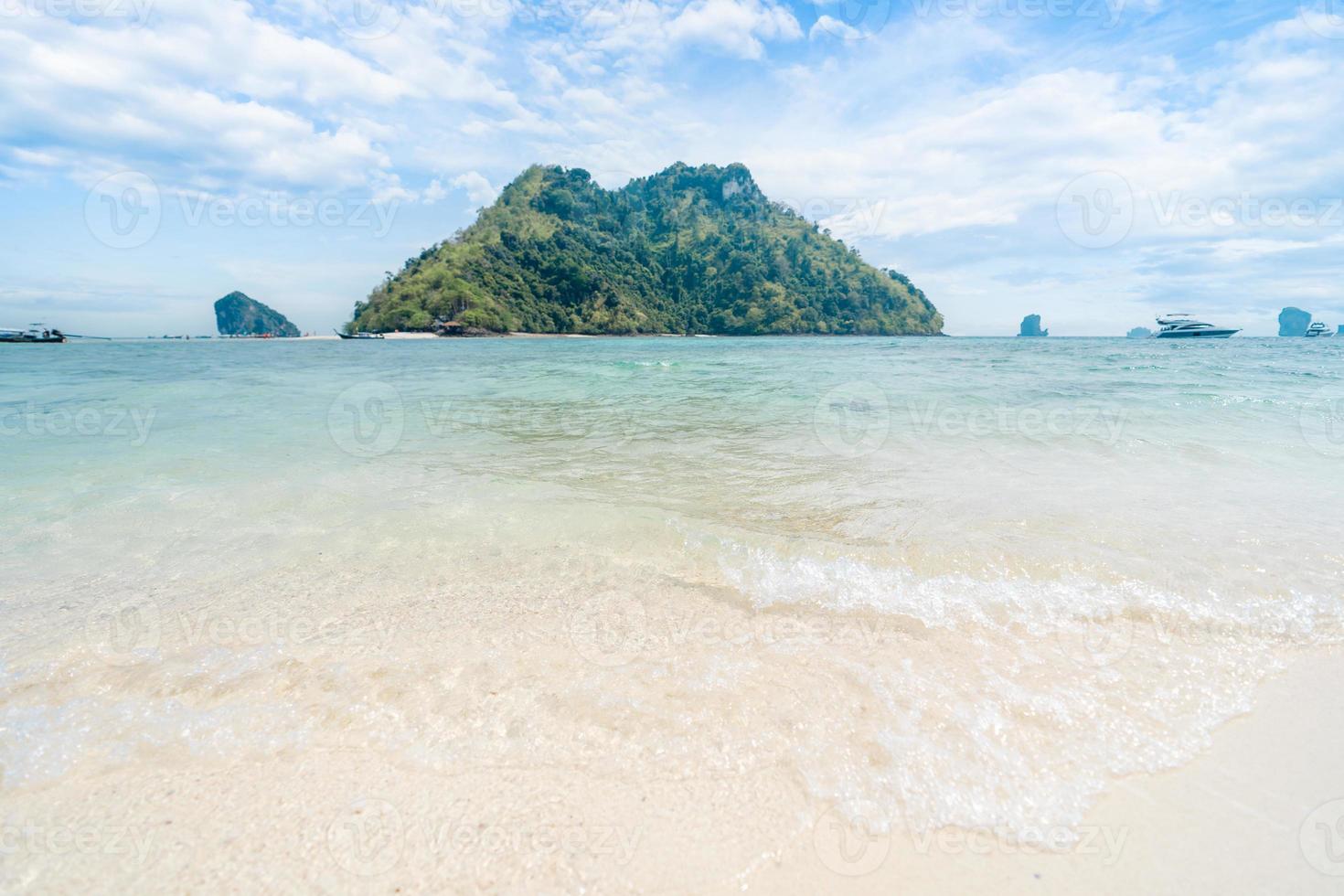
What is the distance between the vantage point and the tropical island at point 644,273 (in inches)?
4518

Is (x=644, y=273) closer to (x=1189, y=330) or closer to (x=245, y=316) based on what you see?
(x=1189, y=330)

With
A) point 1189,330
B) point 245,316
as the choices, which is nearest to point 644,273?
point 1189,330

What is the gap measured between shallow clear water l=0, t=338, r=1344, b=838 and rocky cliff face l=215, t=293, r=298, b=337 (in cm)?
22770

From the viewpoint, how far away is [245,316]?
636ft

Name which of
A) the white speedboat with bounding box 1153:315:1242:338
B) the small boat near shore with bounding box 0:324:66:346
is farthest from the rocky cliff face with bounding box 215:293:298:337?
the white speedboat with bounding box 1153:315:1242:338

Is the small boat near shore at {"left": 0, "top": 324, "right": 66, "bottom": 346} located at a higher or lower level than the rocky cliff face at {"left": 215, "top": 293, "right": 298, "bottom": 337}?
lower

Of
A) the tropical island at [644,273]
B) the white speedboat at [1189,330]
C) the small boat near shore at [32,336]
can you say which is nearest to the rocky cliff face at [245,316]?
the tropical island at [644,273]

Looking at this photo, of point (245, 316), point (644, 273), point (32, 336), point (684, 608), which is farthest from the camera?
point (245, 316)

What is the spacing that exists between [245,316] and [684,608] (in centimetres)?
24437

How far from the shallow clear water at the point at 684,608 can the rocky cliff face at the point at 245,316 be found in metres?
→ 228

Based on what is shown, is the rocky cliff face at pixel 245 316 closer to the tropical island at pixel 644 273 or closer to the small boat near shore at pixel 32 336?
the tropical island at pixel 644 273

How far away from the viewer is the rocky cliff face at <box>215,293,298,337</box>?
193125 millimetres

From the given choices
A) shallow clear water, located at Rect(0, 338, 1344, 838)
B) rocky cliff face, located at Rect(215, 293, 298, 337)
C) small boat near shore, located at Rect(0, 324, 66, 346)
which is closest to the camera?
shallow clear water, located at Rect(0, 338, 1344, 838)

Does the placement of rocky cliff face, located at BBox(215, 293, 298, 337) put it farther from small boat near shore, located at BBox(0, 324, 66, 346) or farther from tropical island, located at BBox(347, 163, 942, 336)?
small boat near shore, located at BBox(0, 324, 66, 346)
